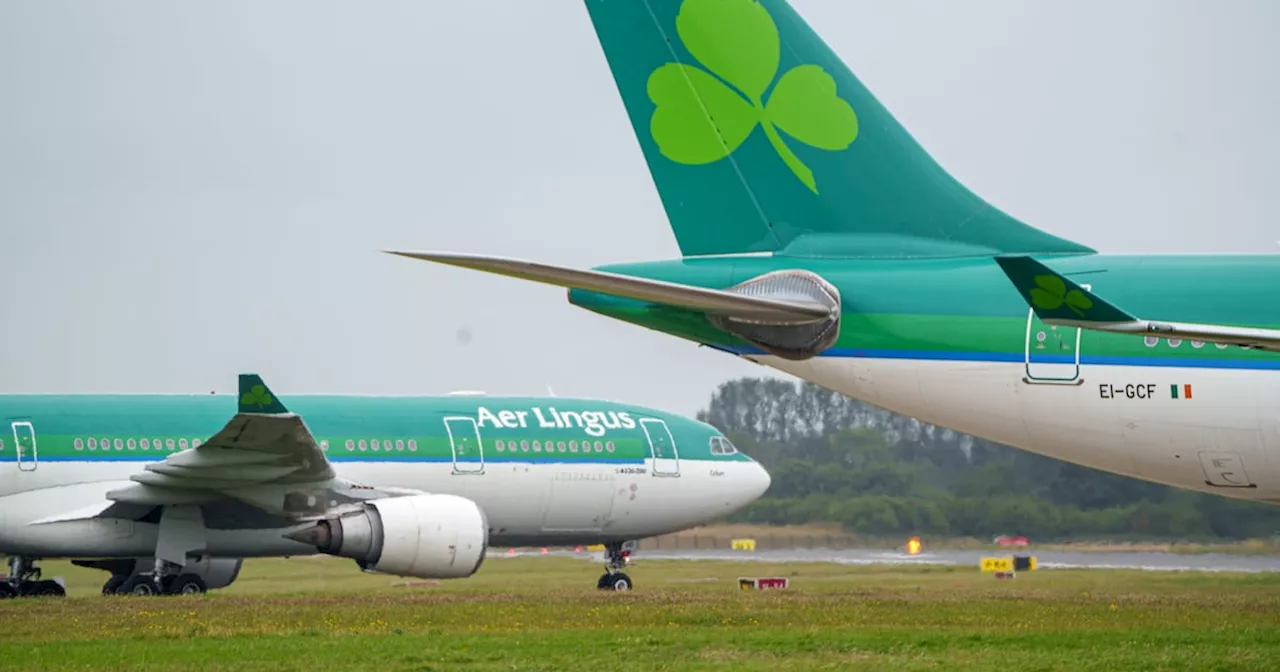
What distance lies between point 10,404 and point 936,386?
14.2 meters

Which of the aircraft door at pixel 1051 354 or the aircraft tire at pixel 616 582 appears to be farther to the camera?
the aircraft tire at pixel 616 582

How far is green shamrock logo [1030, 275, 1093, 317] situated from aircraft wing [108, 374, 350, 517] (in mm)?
11390

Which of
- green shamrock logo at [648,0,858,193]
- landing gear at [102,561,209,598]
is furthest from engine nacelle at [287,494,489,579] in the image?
green shamrock logo at [648,0,858,193]

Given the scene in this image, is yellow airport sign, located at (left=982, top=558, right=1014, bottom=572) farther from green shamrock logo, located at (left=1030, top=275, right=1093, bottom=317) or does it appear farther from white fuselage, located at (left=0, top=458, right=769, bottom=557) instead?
green shamrock logo, located at (left=1030, top=275, right=1093, bottom=317)

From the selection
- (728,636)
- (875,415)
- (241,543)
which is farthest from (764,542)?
(728,636)

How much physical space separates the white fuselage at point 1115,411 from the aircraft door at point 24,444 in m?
12.6

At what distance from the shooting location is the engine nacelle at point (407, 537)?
66.9 feet

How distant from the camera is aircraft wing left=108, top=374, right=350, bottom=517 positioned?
2002 centimetres

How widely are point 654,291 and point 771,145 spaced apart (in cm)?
239

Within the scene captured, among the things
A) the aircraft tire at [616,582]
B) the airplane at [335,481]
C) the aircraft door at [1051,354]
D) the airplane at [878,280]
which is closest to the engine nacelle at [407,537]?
the airplane at [335,481]

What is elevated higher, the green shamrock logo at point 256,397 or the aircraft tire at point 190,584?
the green shamrock logo at point 256,397

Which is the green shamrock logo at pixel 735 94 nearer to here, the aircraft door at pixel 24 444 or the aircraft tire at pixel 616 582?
the aircraft door at pixel 24 444

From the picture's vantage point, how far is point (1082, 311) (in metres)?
9.74

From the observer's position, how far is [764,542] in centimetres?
3681
